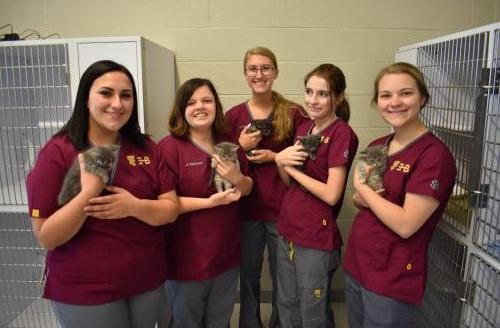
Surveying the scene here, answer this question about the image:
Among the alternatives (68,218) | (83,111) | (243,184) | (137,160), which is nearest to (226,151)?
(243,184)

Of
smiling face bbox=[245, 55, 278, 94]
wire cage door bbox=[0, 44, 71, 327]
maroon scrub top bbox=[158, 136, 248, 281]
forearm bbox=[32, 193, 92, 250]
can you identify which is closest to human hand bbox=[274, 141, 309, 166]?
maroon scrub top bbox=[158, 136, 248, 281]

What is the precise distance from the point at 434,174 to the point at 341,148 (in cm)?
48

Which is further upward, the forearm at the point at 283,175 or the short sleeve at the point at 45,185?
the short sleeve at the point at 45,185

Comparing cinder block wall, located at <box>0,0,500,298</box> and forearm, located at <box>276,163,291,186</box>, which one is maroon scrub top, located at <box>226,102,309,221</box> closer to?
forearm, located at <box>276,163,291,186</box>

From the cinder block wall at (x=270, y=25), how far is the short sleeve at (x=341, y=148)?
120 centimetres

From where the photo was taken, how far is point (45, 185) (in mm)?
1262

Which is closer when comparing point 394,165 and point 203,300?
point 394,165

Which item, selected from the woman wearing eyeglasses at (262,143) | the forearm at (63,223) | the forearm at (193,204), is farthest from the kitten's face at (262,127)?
the forearm at (63,223)

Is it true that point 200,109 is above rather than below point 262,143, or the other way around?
above

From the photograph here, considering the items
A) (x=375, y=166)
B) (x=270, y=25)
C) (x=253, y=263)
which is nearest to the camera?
(x=375, y=166)

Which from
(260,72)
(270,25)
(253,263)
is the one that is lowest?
Answer: (253,263)

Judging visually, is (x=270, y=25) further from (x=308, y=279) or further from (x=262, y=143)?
(x=308, y=279)

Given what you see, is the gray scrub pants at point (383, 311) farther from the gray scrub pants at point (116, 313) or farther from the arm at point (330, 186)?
the gray scrub pants at point (116, 313)

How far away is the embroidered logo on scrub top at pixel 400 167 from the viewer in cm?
148
